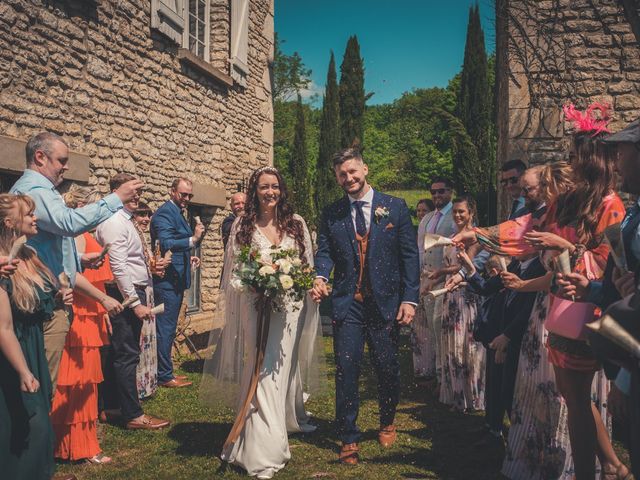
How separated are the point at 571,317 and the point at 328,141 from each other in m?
A: 24.3

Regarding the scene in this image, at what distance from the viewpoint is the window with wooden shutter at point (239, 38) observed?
10.3 meters

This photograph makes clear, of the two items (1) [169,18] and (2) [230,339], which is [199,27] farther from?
(2) [230,339]

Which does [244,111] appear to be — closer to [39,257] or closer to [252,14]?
[252,14]

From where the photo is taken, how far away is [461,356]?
18.4ft

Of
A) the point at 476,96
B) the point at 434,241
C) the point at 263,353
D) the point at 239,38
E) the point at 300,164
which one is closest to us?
the point at 434,241

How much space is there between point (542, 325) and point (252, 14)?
9.41 metres

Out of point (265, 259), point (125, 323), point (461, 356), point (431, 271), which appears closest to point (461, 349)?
point (461, 356)

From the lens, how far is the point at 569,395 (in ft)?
10.1

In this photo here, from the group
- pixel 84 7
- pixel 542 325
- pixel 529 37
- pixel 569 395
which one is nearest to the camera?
pixel 569 395

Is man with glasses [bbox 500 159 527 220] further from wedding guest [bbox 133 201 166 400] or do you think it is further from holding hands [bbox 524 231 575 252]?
wedding guest [bbox 133 201 166 400]

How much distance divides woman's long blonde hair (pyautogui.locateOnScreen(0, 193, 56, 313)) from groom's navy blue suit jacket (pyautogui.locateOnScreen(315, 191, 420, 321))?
206 centimetres

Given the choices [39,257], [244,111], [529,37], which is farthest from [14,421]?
[244,111]

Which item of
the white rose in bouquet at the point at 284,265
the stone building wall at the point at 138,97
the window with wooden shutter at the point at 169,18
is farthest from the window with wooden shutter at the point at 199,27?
the white rose in bouquet at the point at 284,265

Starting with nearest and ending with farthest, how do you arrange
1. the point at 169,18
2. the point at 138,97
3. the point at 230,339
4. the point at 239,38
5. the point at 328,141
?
the point at 230,339 → the point at 138,97 → the point at 169,18 → the point at 239,38 → the point at 328,141
